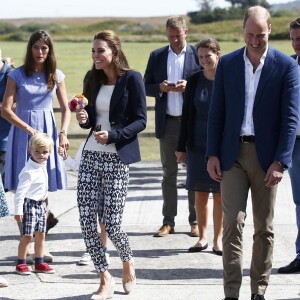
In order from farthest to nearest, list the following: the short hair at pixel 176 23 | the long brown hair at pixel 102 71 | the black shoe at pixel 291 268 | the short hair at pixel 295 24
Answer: the short hair at pixel 176 23 → the black shoe at pixel 291 268 → the short hair at pixel 295 24 → the long brown hair at pixel 102 71

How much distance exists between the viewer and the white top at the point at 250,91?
6668 millimetres

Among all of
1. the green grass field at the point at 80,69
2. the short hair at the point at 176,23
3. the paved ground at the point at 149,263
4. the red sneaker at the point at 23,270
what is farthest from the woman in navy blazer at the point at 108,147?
the green grass field at the point at 80,69

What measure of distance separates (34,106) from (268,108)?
8.92 feet

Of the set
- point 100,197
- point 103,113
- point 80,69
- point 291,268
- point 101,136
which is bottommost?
point 80,69

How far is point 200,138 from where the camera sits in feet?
28.6

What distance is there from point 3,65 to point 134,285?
281 centimetres

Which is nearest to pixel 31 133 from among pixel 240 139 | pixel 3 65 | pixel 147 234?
pixel 3 65

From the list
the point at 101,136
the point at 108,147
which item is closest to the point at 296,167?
the point at 108,147

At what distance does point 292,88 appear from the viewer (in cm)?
665

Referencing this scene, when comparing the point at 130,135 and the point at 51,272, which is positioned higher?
the point at 130,135

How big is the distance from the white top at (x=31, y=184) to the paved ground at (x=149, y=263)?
1.97 ft

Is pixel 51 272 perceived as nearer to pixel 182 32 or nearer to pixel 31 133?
pixel 31 133

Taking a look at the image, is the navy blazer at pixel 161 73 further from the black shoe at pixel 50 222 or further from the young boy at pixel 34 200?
the young boy at pixel 34 200

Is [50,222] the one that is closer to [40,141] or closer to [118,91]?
[40,141]
